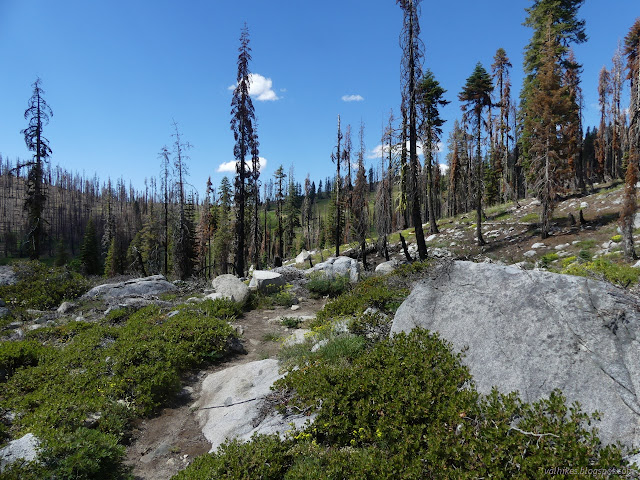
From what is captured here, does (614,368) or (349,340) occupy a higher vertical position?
(614,368)

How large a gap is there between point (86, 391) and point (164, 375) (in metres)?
1.37

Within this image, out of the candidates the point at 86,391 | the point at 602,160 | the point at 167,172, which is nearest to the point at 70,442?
the point at 86,391

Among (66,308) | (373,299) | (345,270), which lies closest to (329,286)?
(345,270)

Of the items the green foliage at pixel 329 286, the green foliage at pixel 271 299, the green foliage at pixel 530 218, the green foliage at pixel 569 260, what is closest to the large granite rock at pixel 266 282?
the green foliage at pixel 271 299

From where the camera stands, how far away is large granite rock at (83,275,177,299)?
48.8 ft

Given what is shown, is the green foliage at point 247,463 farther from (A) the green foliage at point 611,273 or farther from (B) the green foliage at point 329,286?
(B) the green foliage at point 329,286

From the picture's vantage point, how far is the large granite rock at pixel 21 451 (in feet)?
13.5

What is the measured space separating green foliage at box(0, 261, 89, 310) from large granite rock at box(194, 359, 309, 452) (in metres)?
11.7

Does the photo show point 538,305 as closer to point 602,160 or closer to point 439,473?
point 439,473

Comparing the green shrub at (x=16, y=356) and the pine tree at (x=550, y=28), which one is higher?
the pine tree at (x=550, y=28)

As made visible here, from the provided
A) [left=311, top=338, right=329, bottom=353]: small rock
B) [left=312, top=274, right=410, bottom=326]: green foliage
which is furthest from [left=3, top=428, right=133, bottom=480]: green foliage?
[left=312, top=274, right=410, bottom=326]: green foliage

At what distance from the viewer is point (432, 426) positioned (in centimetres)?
349

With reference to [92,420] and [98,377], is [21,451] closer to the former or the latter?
[92,420]

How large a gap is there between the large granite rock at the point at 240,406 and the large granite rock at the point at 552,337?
2807mm
